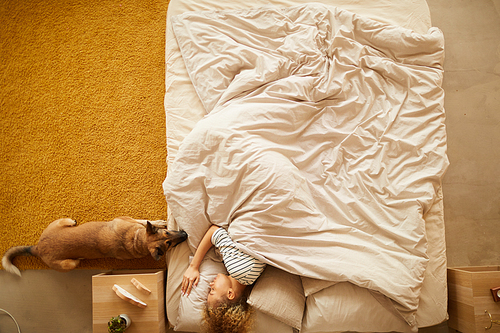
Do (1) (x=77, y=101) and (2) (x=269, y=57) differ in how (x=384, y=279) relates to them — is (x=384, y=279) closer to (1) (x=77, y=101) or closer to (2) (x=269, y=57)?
(2) (x=269, y=57)

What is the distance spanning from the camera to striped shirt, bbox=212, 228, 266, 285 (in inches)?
49.3

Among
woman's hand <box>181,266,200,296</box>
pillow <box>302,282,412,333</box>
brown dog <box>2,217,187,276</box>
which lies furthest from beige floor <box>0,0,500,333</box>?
woman's hand <box>181,266,200,296</box>

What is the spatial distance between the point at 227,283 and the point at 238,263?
0.40 feet

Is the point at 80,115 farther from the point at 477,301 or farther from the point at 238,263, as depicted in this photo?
the point at 477,301

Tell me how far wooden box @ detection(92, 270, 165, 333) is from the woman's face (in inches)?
12.3

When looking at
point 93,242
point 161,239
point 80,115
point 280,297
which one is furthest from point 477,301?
point 80,115

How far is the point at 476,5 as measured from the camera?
1928 mm

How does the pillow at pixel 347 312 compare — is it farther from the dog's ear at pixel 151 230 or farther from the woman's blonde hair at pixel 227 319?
the dog's ear at pixel 151 230

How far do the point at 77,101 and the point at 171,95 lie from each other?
79cm

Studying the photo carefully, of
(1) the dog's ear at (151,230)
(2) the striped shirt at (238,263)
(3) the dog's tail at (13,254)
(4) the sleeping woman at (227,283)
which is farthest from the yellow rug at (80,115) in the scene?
(2) the striped shirt at (238,263)

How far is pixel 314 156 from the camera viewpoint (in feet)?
4.71

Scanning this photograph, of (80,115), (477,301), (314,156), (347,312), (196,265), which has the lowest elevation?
(477,301)

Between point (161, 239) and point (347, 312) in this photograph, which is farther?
point (161, 239)

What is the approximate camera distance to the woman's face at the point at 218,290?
4.09 feet
